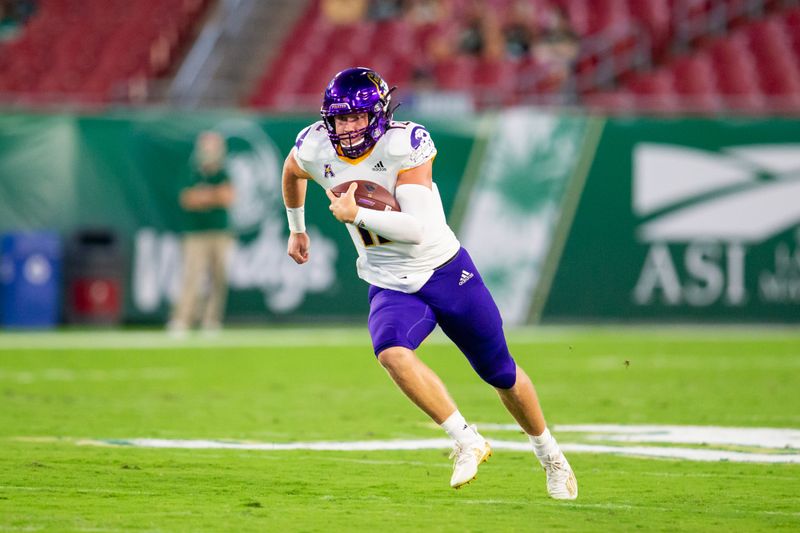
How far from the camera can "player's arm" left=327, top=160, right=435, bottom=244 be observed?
19.5ft

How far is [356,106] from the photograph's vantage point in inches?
Result: 239

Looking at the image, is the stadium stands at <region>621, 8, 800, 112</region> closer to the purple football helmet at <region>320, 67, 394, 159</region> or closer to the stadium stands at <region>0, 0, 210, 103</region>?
the stadium stands at <region>0, 0, 210, 103</region>

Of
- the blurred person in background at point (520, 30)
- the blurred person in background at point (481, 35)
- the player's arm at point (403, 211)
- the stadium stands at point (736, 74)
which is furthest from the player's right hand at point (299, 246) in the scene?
the blurred person in background at point (481, 35)

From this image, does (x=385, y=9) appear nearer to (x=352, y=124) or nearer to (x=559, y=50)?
(x=559, y=50)

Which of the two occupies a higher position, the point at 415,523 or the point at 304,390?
the point at 415,523

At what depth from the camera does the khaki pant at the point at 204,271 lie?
1551 centimetres

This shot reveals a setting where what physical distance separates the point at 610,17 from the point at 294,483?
15.8 m

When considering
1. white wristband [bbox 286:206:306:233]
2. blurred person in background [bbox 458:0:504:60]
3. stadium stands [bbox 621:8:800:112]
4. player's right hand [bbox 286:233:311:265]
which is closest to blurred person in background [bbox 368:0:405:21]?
blurred person in background [bbox 458:0:504:60]

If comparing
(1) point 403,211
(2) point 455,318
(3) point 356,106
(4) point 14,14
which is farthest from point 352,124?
(4) point 14,14

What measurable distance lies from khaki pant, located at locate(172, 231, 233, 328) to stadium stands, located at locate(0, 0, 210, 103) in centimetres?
629

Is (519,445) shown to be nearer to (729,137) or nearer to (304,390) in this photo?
(304,390)

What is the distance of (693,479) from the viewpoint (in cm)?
658

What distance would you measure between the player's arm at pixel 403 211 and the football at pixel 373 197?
5 centimetres

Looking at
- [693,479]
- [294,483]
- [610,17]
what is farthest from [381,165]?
[610,17]
